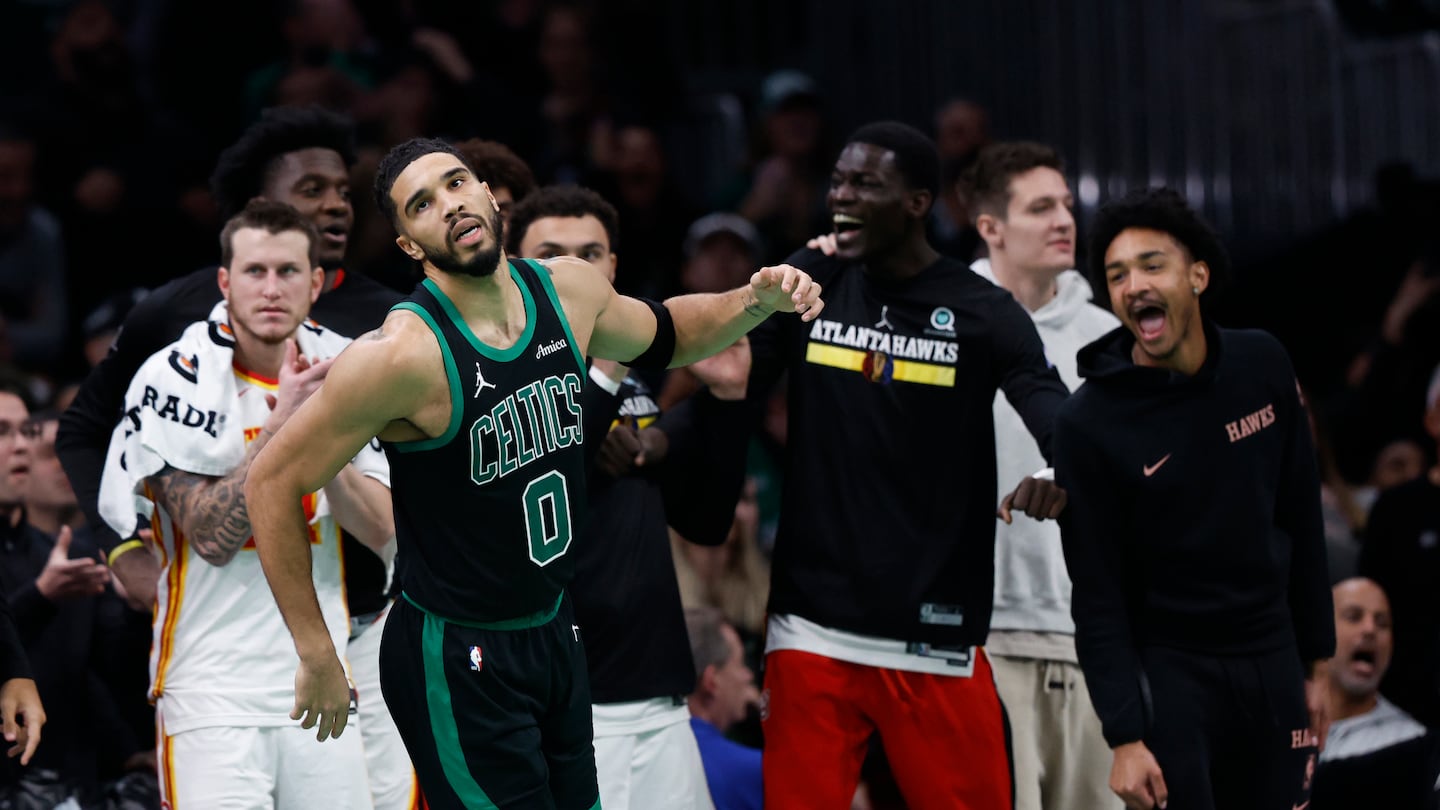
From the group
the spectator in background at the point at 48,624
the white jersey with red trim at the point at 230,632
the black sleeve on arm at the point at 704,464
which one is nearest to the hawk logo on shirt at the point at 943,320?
the black sleeve on arm at the point at 704,464

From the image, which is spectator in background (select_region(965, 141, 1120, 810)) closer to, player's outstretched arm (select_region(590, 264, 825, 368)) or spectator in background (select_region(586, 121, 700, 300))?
player's outstretched arm (select_region(590, 264, 825, 368))

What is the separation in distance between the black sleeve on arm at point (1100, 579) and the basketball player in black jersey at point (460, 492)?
4.65ft

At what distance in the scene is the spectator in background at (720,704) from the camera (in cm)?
600

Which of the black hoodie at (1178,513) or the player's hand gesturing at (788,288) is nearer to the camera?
the player's hand gesturing at (788,288)

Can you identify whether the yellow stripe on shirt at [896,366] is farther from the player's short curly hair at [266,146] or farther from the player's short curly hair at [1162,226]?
the player's short curly hair at [266,146]

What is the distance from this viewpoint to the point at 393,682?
4055mm

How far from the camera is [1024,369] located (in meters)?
5.16

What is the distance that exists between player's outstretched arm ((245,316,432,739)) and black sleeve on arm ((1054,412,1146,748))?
5.94 feet

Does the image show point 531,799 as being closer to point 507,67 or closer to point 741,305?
point 741,305

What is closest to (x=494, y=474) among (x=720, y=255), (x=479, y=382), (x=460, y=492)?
(x=460, y=492)

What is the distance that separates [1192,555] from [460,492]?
1.97m

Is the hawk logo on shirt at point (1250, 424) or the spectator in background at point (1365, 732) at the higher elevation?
the hawk logo on shirt at point (1250, 424)

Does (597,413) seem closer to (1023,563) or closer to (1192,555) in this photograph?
(1023,563)

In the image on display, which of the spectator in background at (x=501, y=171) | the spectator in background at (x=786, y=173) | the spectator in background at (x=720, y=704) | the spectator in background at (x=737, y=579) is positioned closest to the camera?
the spectator in background at (x=501, y=171)
